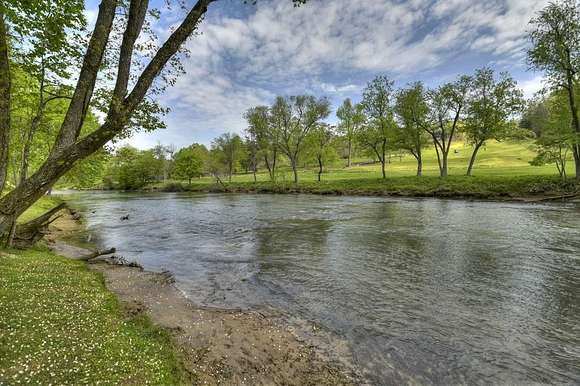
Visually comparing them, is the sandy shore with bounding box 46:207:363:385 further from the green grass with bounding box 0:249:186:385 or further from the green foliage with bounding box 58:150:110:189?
the green foliage with bounding box 58:150:110:189

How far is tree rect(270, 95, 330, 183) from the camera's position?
203 feet

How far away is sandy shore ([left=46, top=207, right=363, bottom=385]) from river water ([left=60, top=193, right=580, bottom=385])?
71cm

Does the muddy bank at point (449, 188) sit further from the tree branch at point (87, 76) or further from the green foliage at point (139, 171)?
the green foliage at point (139, 171)

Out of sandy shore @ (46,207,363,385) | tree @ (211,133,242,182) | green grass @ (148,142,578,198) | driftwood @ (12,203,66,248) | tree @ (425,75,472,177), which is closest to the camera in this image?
sandy shore @ (46,207,363,385)

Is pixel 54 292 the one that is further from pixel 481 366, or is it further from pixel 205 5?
pixel 481 366

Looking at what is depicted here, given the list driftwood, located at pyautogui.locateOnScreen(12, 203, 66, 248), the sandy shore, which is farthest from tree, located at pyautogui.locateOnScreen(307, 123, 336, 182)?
the sandy shore

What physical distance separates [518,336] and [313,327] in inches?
197

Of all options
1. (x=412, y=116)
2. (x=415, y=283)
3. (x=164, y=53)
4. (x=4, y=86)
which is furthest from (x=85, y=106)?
(x=412, y=116)

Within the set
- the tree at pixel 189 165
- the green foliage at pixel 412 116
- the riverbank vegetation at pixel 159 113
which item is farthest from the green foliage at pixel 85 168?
the tree at pixel 189 165

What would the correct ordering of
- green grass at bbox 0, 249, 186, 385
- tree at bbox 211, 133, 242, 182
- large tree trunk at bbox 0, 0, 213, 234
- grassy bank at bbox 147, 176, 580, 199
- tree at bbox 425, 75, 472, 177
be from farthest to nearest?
tree at bbox 211, 133, 242, 182
tree at bbox 425, 75, 472, 177
grassy bank at bbox 147, 176, 580, 199
large tree trunk at bbox 0, 0, 213, 234
green grass at bbox 0, 249, 186, 385

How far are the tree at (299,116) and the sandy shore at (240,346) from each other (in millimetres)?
52821

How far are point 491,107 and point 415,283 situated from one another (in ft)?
151

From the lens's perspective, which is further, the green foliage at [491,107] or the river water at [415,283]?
the green foliage at [491,107]

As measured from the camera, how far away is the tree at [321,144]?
64375 mm
